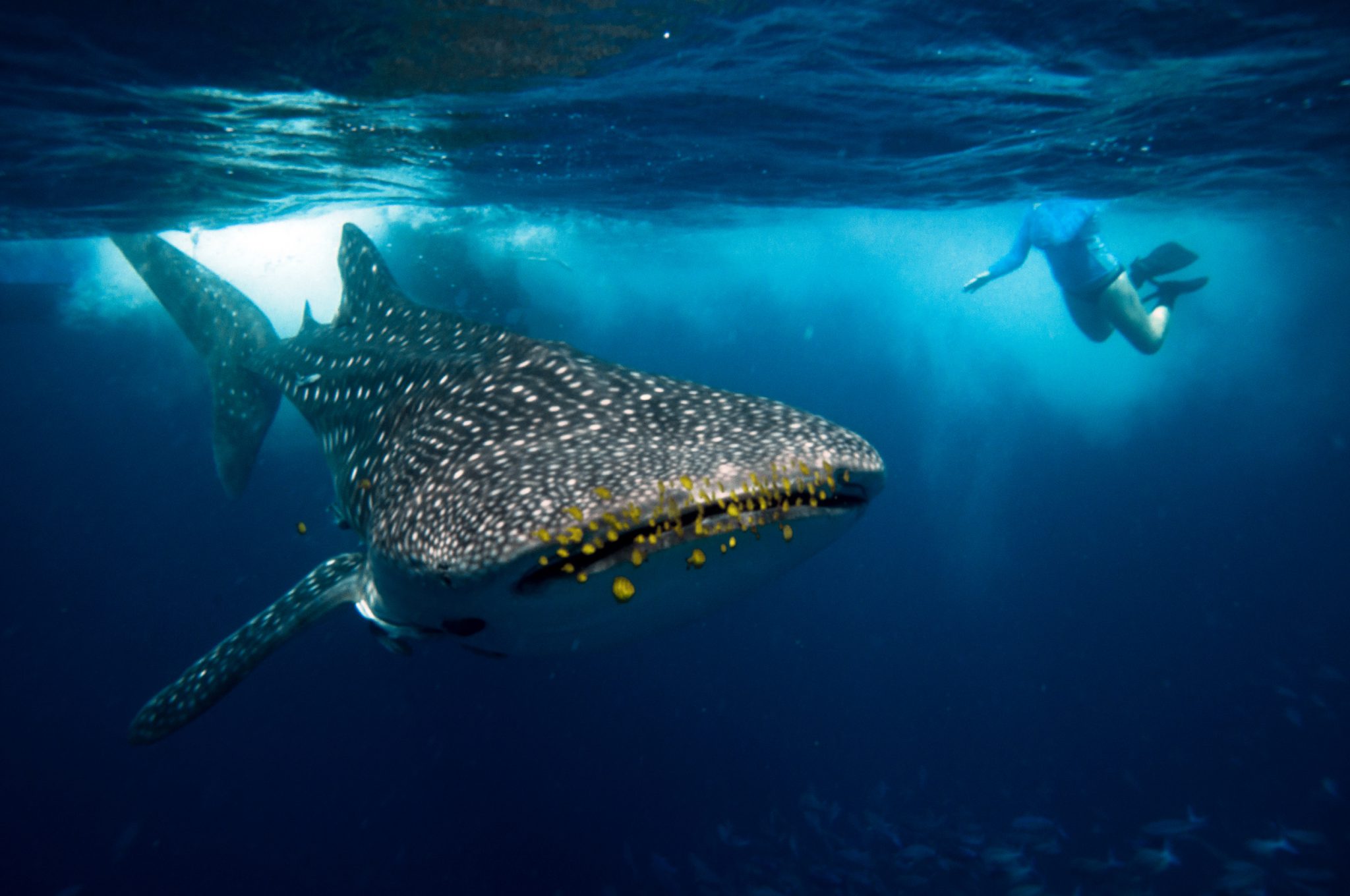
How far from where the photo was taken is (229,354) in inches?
375

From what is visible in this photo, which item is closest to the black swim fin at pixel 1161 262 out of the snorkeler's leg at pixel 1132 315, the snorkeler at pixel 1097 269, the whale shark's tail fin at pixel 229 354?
the snorkeler at pixel 1097 269

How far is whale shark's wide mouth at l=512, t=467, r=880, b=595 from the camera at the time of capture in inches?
85.4

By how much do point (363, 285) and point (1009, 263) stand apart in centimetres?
1627

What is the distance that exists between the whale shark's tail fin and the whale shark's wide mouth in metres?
8.79

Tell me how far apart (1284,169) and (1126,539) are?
21.9m

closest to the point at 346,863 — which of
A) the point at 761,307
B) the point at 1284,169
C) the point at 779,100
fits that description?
the point at 779,100

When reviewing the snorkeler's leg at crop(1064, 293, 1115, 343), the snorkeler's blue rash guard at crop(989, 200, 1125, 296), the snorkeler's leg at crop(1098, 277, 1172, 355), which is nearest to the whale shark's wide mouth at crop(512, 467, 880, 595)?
the snorkeler's blue rash guard at crop(989, 200, 1125, 296)

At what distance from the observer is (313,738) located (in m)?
15.5

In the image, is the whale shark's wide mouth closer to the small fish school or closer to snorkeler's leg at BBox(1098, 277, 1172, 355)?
the small fish school

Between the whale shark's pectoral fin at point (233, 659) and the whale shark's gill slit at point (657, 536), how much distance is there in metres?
2.34

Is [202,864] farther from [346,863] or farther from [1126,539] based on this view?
[1126,539]

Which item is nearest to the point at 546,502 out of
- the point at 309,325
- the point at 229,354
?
the point at 309,325

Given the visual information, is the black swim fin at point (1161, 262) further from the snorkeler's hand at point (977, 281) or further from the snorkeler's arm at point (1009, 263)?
the snorkeler's hand at point (977, 281)

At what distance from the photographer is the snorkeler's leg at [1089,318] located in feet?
61.0
